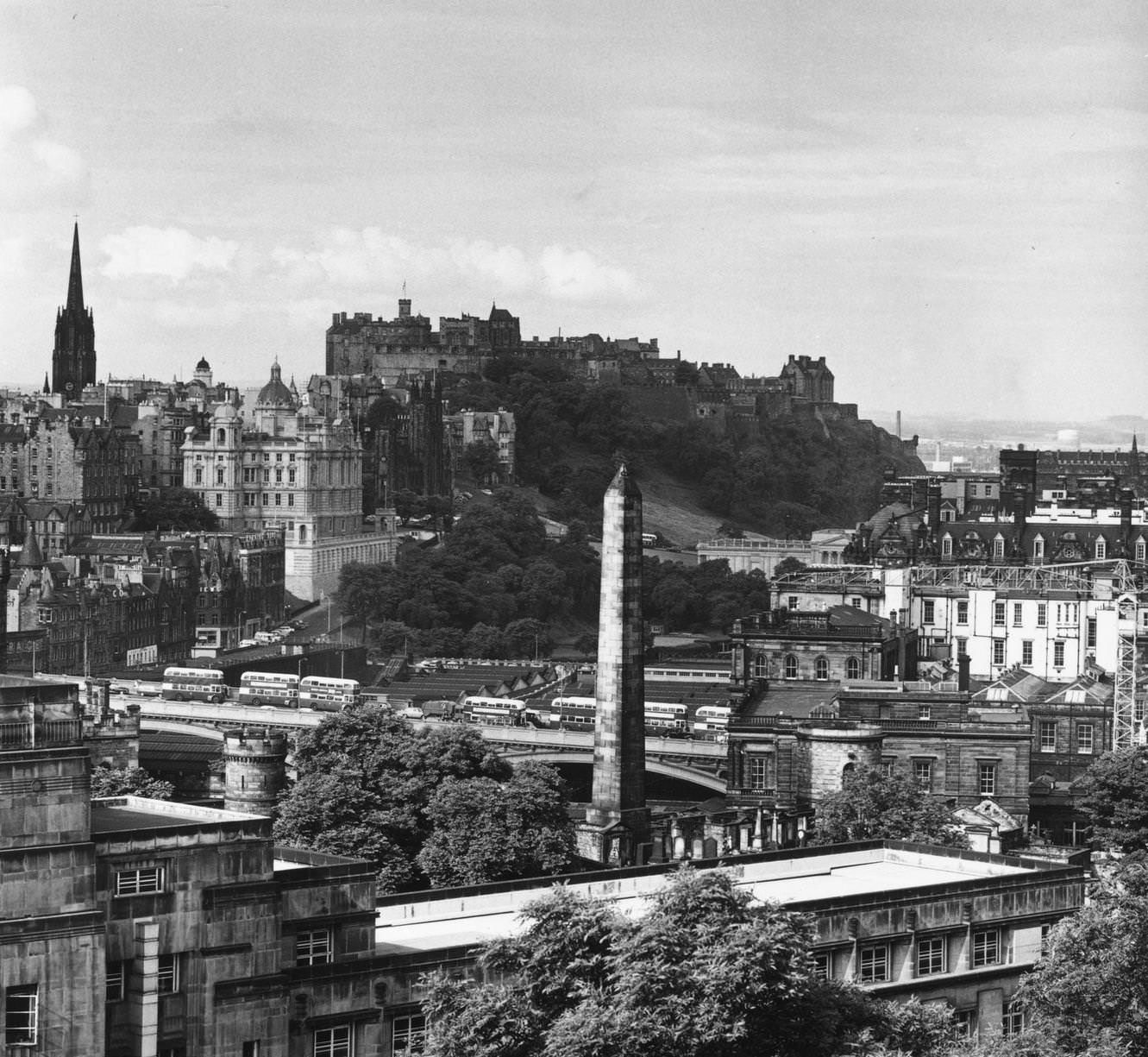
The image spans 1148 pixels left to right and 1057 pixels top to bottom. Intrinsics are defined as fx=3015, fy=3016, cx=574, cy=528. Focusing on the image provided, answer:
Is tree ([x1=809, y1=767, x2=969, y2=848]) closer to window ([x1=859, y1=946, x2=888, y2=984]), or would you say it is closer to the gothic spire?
window ([x1=859, y1=946, x2=888, y2=984])

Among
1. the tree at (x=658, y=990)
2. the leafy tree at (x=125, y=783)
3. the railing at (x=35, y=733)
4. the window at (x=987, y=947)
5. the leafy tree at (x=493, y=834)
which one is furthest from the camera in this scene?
the leafy tree at (x=125, y=783)

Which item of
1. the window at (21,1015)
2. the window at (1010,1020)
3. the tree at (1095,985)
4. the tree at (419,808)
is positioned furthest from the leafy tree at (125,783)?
the window at (21,1015)

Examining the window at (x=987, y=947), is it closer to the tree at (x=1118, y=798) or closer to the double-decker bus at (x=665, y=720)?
the tree at (x=1118, y=798)

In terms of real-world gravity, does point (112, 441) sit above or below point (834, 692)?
above

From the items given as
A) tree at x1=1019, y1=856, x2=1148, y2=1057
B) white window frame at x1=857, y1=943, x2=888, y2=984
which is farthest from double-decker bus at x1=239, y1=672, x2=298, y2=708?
tree at x1=1019, y1=856, x2=1148, y2=1057

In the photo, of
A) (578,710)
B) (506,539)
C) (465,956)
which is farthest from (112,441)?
(465,956)

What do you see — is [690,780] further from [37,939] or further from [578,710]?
[37,939]

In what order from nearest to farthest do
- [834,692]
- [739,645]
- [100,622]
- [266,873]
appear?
[266,873]
[834,692]
[739,645]
[100,622]
